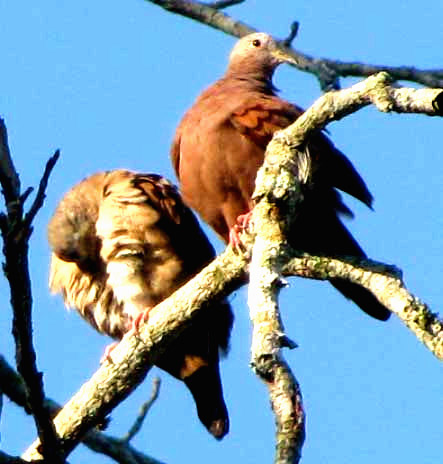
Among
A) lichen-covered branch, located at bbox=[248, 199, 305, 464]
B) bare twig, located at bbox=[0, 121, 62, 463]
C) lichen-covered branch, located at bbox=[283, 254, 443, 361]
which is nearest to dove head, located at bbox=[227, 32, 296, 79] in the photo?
lichen-covered branch, located at bbox=[283, 254, 443, 361]

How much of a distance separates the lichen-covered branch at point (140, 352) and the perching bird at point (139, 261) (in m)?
1.42

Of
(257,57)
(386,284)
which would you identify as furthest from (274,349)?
(257,57)

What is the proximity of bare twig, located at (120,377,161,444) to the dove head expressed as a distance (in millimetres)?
2548

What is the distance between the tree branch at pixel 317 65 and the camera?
5438mm

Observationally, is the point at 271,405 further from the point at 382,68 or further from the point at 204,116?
the point at 204,116

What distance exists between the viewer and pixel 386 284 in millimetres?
3846

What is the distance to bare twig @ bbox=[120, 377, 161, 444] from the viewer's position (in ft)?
16.5

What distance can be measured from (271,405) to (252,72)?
4119 mm

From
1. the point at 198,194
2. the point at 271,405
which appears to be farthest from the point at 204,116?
the point at 271,405

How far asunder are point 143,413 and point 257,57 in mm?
2705

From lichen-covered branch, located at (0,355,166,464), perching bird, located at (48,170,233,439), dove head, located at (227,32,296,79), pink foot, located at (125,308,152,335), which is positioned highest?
dove head, located at (227,32,296,79)

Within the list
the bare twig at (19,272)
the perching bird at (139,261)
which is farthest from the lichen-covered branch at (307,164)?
the perching bird at (139,261)

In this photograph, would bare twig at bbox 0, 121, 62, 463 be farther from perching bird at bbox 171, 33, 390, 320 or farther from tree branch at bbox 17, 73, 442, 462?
perching bird at bbox 171, 33, 390, 320

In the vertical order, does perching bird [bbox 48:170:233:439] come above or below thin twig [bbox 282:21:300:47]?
below
